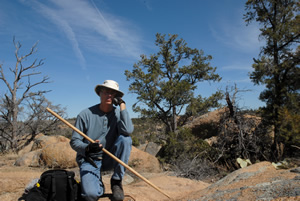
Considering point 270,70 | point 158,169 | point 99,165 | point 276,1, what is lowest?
point 158,169

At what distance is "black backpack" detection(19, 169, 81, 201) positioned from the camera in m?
3.13

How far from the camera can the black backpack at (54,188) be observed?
10.3ft

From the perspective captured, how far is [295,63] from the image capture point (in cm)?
914

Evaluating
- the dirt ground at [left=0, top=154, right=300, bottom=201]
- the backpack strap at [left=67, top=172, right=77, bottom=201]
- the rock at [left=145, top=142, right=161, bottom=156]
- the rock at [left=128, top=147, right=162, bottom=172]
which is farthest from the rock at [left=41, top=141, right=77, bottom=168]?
the backpack strap at [left=67, top=172, right=77, bottom=201]

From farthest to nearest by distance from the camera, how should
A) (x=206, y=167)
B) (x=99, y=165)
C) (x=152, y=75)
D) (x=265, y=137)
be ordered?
(x=152, y=75), (x=265, y=137), (x=206, y=167), (x=99, y=165)

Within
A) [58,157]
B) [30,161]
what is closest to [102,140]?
[58,157]

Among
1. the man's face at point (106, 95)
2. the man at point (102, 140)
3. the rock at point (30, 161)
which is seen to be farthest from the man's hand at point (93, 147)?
the rock at point (30, 161)

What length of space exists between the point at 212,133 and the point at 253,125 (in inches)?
147

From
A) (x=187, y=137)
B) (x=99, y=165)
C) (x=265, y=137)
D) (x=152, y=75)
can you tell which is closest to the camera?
(x=99, y=165)

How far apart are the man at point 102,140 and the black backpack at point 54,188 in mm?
186

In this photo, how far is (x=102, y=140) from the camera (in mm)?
3619

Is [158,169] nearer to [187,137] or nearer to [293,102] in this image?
[187,137]

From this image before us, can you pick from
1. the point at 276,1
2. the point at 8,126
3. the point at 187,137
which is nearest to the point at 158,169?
the point at 187,137

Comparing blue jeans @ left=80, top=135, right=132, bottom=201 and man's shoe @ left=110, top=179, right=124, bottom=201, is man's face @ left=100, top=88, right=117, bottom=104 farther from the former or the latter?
man's shoe @ left=110, top=179, right=124, bottom=201
